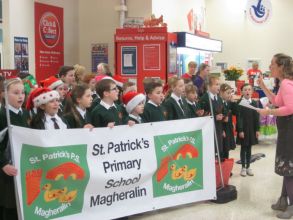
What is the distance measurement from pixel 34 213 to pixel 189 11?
10.6 meters

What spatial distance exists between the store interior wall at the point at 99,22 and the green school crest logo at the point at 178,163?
244 inches

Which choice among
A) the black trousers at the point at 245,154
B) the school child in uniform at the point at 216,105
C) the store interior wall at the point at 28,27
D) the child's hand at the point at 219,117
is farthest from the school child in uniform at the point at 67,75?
the store interior wall at the point at 28,27

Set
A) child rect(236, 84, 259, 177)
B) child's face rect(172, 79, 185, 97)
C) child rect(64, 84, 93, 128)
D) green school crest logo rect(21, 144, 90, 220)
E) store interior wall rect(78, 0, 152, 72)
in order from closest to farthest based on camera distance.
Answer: green school crest logo rect(21, 144, 90, 220), child rect(64, 84, 93, 128), child's face rect(172, 79, 185, 97), child rect(236, 84, 259, 177), store interior wall rect(78, 0, 152, 72)

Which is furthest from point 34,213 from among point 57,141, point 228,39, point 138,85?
point 228,39

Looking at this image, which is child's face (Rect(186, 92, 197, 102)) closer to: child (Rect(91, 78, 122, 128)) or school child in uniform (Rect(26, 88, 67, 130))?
child (Rect(91, 78, 122, 128))

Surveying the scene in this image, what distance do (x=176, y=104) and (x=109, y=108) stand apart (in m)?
1.13

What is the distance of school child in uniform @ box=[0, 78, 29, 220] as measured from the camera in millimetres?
3270

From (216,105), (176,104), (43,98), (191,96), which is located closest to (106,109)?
(43,98)

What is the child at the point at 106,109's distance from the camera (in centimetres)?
426

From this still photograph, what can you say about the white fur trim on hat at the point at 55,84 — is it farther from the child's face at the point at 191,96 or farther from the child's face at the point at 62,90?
the child's face at the point at 191,96

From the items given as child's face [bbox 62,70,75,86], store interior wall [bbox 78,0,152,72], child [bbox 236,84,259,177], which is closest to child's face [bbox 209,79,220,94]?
child [bbox 236,84,259,177]

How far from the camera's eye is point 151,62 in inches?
353

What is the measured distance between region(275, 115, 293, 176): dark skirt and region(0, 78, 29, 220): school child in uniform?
247cm

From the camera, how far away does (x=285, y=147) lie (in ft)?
14.1
